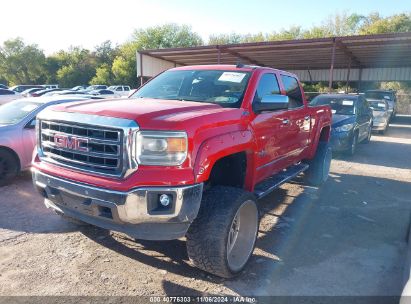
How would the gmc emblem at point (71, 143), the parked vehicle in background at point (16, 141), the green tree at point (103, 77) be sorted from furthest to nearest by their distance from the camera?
the green tree at point (103, 77) → the parked vehicle in background at point (16, 141) → the gmc emblem at point (71, 143)

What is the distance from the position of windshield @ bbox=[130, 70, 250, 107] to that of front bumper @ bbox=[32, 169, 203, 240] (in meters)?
1.40

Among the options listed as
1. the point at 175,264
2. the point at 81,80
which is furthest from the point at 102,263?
the point at 81,80

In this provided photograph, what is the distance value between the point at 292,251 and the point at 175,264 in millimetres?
1397

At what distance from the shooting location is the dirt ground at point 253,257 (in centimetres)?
328

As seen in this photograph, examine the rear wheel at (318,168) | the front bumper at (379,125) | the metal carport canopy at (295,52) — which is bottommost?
the front bumper at (379,125)

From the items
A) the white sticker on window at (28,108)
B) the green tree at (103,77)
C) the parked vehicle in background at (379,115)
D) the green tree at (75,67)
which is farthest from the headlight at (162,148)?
the green tree at (75,67)

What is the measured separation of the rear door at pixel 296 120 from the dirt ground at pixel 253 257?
3.17ft

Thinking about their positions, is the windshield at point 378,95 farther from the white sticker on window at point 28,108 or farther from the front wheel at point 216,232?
the front wheel at point 216,232

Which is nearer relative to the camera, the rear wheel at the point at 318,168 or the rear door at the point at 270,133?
the rear door at the point at 270,133

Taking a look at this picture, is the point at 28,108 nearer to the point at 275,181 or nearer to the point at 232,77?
the point at 232,77

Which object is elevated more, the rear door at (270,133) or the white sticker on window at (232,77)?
the white sticker on window at (232,77)

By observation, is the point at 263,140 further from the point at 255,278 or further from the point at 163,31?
the point at 163,31

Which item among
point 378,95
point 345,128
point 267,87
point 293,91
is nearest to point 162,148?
point 267,87

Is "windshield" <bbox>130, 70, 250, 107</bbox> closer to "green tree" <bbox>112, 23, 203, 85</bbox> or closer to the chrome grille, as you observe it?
the chrome grille
